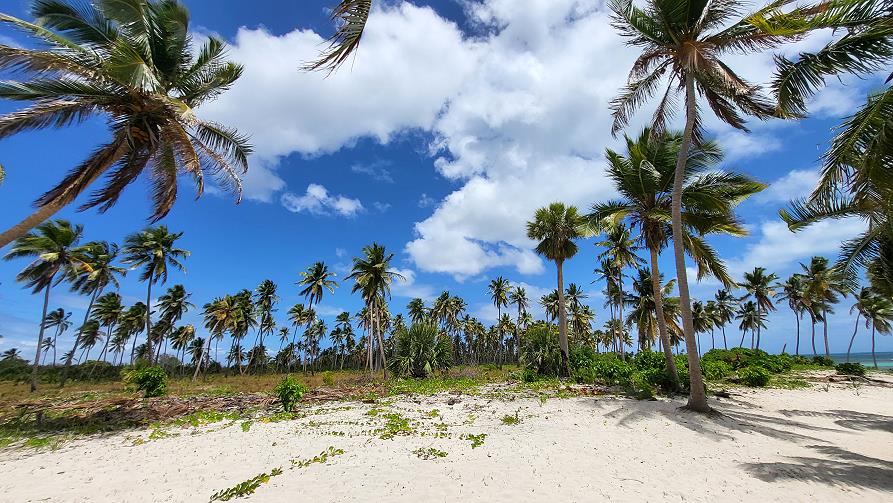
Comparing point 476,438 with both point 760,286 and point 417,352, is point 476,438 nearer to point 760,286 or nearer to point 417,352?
point 417,352

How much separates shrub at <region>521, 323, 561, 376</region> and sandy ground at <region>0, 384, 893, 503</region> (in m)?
10.7

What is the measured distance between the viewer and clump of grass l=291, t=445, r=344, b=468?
7137 millimetres

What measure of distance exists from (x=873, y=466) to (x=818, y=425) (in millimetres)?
4501

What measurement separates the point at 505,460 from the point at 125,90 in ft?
42.1

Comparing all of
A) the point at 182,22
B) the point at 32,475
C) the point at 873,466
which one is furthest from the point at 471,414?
the point at 182,22

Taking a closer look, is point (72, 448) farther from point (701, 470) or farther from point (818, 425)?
point (818, 425)

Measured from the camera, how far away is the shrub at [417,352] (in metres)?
26.4

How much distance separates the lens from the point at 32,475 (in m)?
6.91

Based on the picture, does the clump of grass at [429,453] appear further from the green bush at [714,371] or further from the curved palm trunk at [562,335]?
the green bush at [714,371]

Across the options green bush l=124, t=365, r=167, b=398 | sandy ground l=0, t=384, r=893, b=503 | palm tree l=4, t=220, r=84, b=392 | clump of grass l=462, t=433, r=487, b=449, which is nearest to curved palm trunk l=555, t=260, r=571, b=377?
sandy ground l=0, t=384, r=893, b=503

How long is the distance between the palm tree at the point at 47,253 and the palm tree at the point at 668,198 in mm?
34939

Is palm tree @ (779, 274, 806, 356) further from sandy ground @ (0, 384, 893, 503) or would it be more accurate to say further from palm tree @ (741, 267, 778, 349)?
sandy ground @ (0, 384, 893, 503)

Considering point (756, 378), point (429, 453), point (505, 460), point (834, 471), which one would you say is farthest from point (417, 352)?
point (834, 471)

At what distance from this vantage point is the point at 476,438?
28.3ft
